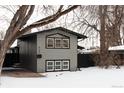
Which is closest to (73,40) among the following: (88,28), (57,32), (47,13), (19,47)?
(57,32)

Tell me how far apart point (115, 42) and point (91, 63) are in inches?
199

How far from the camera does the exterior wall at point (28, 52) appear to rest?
75.4ft

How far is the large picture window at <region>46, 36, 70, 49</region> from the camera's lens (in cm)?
2259

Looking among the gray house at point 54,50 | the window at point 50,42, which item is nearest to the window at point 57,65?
the gray house at point 54,50

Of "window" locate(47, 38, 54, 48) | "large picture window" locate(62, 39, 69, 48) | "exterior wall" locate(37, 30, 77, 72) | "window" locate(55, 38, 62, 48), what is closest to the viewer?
"exterior wall" locate(37, 30, 77, 72)

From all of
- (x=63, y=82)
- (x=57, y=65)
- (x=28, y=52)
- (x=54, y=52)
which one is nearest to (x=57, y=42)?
(x=54, y=52)

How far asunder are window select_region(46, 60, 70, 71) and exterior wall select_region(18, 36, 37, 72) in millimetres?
1179

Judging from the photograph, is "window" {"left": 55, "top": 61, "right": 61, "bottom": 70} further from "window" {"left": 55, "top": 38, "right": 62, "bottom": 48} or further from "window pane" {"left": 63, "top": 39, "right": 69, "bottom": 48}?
"window pane" {"left": 63, "top": 39, "right": 69, "bottom": 48}

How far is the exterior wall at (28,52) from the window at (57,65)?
118 cm

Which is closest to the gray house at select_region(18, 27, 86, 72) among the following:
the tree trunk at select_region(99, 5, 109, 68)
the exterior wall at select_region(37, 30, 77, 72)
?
the exterior wall at select_region(37, 30, 77, 72)

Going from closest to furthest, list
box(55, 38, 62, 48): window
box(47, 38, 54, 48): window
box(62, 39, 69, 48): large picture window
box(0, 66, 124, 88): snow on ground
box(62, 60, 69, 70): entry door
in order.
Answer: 1. box(0, 66, 124, 88): snow on ground
2. box(47, 38, 54, 48): window
3. box(55, 38, 62, 48): window
4. box(62, 60, 69, 70): entry door
5. box(62, 39, 69, 48): large picture window

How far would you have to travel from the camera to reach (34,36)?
23.0 m

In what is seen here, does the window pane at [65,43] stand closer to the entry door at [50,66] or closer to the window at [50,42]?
the window at [50,42]

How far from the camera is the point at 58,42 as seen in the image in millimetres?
22828
